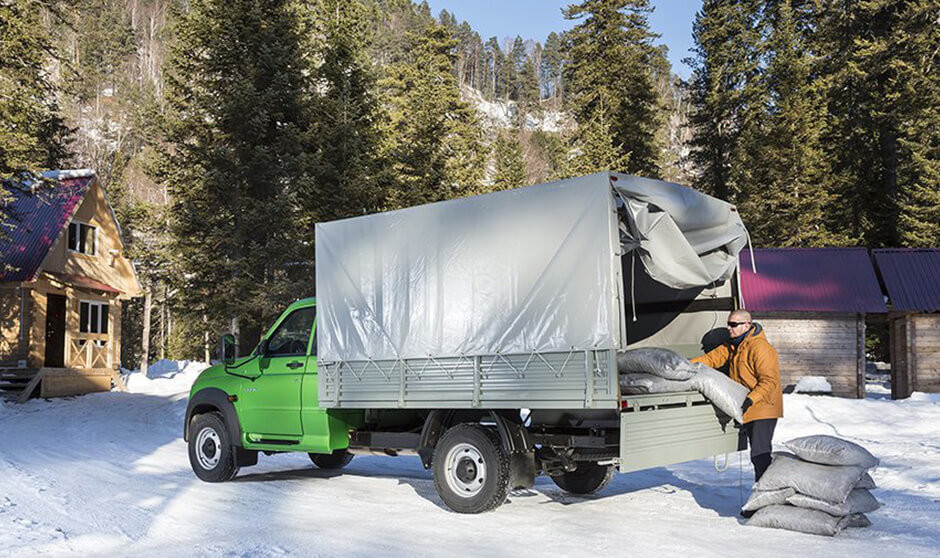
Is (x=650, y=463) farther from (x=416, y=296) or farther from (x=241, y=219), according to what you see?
(x=241, y=219)

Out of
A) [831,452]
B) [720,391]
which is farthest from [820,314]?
[831,452]

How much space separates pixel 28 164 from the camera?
16.6 metres

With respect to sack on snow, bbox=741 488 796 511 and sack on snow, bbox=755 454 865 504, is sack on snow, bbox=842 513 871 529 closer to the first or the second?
sack on snow, bbox=755 454 865 504

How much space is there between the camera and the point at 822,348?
→ 24969 millimetres

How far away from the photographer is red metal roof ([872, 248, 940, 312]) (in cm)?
2386

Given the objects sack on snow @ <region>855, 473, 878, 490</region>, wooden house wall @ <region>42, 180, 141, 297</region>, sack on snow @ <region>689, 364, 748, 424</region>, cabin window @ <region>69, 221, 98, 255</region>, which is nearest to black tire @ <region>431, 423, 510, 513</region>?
sack on snow @ <region>689, 364, 748, 424</region>

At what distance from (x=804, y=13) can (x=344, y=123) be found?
2841 centimetres

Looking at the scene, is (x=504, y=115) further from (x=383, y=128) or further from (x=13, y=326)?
(x=13, y=326)

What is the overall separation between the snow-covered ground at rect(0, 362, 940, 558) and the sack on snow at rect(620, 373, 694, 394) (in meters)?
1.29

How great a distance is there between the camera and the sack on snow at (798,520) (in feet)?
23.7

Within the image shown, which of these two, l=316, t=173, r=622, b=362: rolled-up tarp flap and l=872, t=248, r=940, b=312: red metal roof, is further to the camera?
l=872, t=248, r=940, b=312: red metal roof

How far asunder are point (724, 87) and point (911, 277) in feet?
63.2

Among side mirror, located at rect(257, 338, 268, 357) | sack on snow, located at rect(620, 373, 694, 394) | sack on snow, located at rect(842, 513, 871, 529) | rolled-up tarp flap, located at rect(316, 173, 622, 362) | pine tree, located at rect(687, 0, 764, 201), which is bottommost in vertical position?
sack on snow, located at rect(842, 513, 871, 529)

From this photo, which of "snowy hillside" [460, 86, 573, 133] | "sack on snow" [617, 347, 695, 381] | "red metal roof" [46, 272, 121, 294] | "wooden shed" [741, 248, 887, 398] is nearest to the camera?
"sack on snow" [617, 347, 695, 381]
